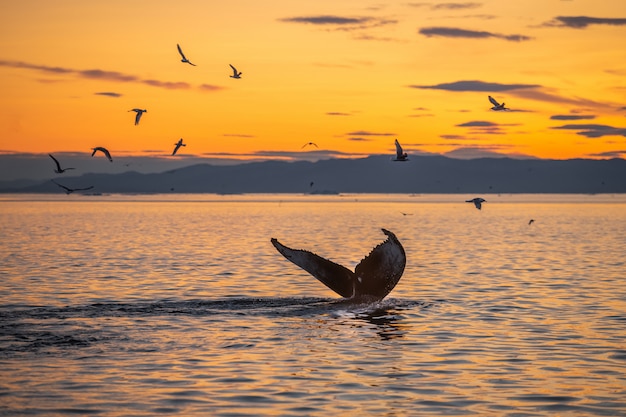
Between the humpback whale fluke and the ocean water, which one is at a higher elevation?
the humpback whale fluke

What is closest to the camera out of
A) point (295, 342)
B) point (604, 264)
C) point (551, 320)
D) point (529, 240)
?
point (295, 342)

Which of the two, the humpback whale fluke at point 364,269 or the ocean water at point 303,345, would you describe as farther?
the humpback whale fluke at point 364,269

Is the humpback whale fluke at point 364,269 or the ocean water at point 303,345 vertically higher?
the humpback whale fluke at point 364,269

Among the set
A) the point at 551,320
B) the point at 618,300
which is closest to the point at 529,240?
the point at 618,300

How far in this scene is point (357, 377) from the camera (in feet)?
60.5

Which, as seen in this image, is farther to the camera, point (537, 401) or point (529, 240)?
point (529, 240)

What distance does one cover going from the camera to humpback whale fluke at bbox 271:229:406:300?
23.8 metres

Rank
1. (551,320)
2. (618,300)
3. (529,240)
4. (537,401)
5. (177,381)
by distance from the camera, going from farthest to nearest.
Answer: (529,240) → (618,300) → (551,320) → (177,381) → (537,401)

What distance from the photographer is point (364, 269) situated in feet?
84.6

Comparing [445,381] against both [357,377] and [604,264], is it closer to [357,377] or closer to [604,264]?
[357,377]

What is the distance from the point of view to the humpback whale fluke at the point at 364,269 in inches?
937

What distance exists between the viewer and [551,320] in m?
26.8

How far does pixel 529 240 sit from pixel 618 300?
4549cm

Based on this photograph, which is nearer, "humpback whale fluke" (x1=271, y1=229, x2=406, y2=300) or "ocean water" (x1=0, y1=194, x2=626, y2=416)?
"ocean water" (x1=0, y1=194, x2=626, y2=416)
